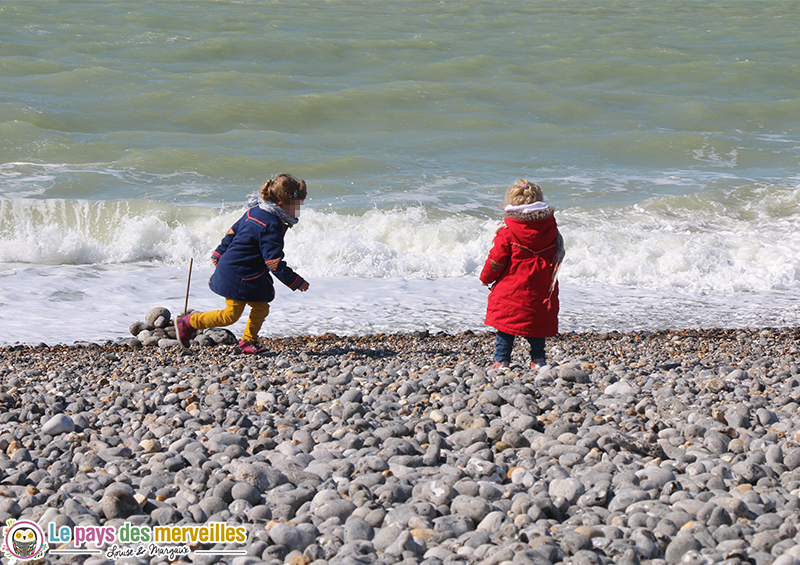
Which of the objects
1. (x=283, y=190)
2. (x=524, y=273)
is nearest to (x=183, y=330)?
(x=283, y=190)

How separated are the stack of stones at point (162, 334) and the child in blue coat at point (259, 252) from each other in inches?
17.8

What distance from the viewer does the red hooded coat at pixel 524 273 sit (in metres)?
5.09

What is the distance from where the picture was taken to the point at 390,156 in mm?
15070

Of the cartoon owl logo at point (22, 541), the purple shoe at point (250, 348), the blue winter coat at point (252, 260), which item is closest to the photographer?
the cartoon owl logo at point (22, 541)

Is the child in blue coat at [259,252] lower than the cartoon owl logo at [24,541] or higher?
higher

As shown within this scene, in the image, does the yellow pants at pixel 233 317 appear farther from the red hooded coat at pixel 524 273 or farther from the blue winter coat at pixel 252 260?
the red hooded coat at pixel 524 273

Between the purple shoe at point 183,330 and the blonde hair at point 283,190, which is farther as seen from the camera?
the purple shoe at point 183,330

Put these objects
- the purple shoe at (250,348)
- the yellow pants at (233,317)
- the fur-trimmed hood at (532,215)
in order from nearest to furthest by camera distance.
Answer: the fur-trimmed hood at (532,215) → the yellow pants at (233,317) → the purple shoe at (250,348)

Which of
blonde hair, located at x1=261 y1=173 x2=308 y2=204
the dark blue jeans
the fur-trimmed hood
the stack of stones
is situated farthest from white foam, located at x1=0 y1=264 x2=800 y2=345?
the fur-trimmed hood

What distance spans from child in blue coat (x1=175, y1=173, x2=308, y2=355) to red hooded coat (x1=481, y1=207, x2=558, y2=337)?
1381 millimetres

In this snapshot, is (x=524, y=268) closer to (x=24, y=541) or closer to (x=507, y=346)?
(x=507, y=346)

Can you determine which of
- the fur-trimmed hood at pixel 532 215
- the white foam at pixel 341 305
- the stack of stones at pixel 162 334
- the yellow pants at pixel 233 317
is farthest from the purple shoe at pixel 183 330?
the fur-trimmed hood at pixel 532 215

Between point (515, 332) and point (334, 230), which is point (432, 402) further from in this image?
point (334, 230)

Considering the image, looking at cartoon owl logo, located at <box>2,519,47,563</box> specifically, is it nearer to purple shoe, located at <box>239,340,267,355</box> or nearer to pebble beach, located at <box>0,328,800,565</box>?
pebble beach, located at <box>0,328,800,565</box>
